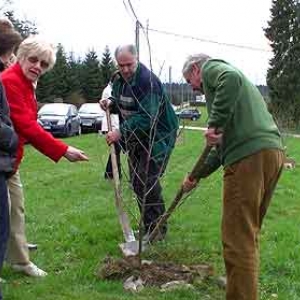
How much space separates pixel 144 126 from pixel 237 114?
1.93 m

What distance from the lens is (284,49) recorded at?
50656 mm

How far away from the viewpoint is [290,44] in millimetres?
51094

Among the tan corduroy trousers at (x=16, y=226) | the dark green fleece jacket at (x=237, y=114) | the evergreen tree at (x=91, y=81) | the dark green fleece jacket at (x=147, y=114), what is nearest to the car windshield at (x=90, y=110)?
the evergreen tree at (x=91, y=81)

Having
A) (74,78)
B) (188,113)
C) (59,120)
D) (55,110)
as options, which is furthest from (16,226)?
(74,78)

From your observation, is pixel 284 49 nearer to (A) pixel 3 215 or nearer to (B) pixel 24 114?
(B) pixel 24 114

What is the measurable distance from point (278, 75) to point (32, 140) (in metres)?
47.7

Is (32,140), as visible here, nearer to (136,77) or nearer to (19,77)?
(19,77)

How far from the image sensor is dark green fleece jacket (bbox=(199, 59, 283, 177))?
12.7 ft

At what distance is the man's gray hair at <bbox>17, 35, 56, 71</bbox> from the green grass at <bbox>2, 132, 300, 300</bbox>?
1.72 m

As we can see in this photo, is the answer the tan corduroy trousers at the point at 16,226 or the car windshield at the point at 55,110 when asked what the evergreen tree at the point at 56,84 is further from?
the tan corduroy trousers at the point at 16,226

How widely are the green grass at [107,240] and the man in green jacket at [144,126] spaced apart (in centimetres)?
33

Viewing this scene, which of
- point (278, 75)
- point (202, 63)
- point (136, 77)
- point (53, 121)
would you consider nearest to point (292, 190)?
point (136, 77)

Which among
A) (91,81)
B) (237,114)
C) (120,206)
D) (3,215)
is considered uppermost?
(237,114)

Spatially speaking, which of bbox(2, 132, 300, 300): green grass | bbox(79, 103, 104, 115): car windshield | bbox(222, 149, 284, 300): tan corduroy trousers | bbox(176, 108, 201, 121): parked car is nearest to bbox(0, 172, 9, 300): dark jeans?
bbox(2, 132, 300, 300): green grass
